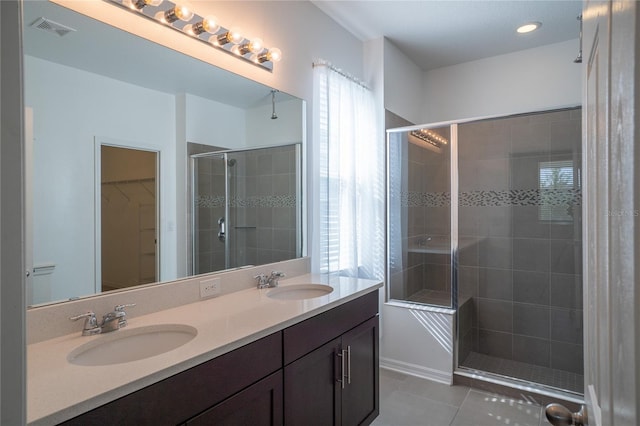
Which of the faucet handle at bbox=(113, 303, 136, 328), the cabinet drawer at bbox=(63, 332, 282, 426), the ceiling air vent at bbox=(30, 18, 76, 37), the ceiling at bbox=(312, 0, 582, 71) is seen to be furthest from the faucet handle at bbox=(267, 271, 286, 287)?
the ceiling at bbox=(312, 0, 582, 71)

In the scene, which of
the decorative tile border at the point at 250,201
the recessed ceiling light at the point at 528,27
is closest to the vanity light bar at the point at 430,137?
the recessed ceiling light at the point at 528,27

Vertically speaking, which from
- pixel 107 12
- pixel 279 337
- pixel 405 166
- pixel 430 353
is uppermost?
pixel 107 12

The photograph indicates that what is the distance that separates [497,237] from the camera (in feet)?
10.3

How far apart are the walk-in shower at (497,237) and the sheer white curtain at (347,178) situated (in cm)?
17

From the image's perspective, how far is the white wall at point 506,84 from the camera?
3.18m

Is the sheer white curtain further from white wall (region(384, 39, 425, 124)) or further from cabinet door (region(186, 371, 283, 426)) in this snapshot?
cabinet door (region(186, 371, 283, 426))

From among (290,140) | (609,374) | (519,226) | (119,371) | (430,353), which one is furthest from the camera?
(519,226)

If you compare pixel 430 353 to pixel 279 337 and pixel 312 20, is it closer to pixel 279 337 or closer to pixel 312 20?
pixel 279 337

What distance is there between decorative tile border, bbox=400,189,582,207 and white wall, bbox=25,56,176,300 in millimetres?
2389

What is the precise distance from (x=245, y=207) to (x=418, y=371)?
77.4 inches

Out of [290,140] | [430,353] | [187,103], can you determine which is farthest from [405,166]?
[187,103]

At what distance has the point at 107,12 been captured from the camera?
142 centimetres

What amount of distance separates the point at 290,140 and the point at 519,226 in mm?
2103

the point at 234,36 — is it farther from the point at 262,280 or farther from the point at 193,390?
the point at 193,390
